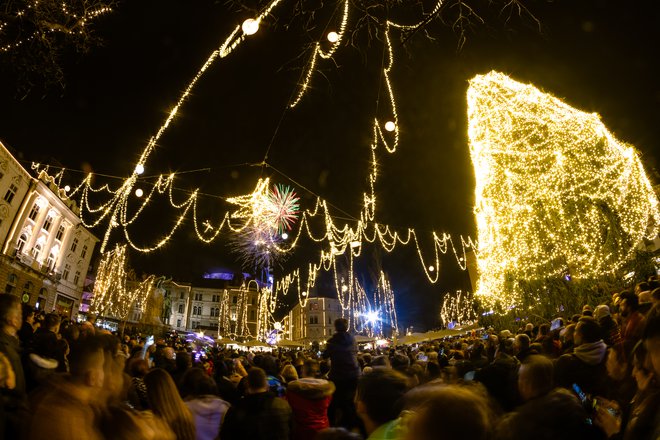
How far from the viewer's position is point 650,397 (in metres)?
1.92

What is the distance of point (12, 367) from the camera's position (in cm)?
302

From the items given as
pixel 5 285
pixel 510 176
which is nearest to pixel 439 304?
pixel 510 176

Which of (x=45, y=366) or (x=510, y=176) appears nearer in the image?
(x=45, y=366)

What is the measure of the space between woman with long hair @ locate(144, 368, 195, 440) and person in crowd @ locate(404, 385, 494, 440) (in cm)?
233

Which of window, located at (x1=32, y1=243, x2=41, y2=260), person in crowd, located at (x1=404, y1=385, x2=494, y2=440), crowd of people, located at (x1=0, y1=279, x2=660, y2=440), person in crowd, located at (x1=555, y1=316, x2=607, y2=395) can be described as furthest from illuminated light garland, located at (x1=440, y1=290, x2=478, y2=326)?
person in crowd, located at (x1=404, y1=385, x2=494, y2=440)

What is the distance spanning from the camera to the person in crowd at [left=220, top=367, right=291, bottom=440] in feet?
10.5

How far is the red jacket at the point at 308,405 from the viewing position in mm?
3846

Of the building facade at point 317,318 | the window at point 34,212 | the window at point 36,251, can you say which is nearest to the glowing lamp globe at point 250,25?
the window at point 34,212

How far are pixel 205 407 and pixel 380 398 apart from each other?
6.98ft

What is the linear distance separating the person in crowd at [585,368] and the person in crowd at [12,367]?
4.73 m

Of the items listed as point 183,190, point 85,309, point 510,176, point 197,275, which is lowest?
point 183,190

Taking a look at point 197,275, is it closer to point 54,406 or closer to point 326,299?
point 326,299

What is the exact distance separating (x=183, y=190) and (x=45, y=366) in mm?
10281

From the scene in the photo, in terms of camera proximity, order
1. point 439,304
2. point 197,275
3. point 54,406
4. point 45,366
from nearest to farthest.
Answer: point 54,406 → point 45,366 → point 439,304 → point 197,275
